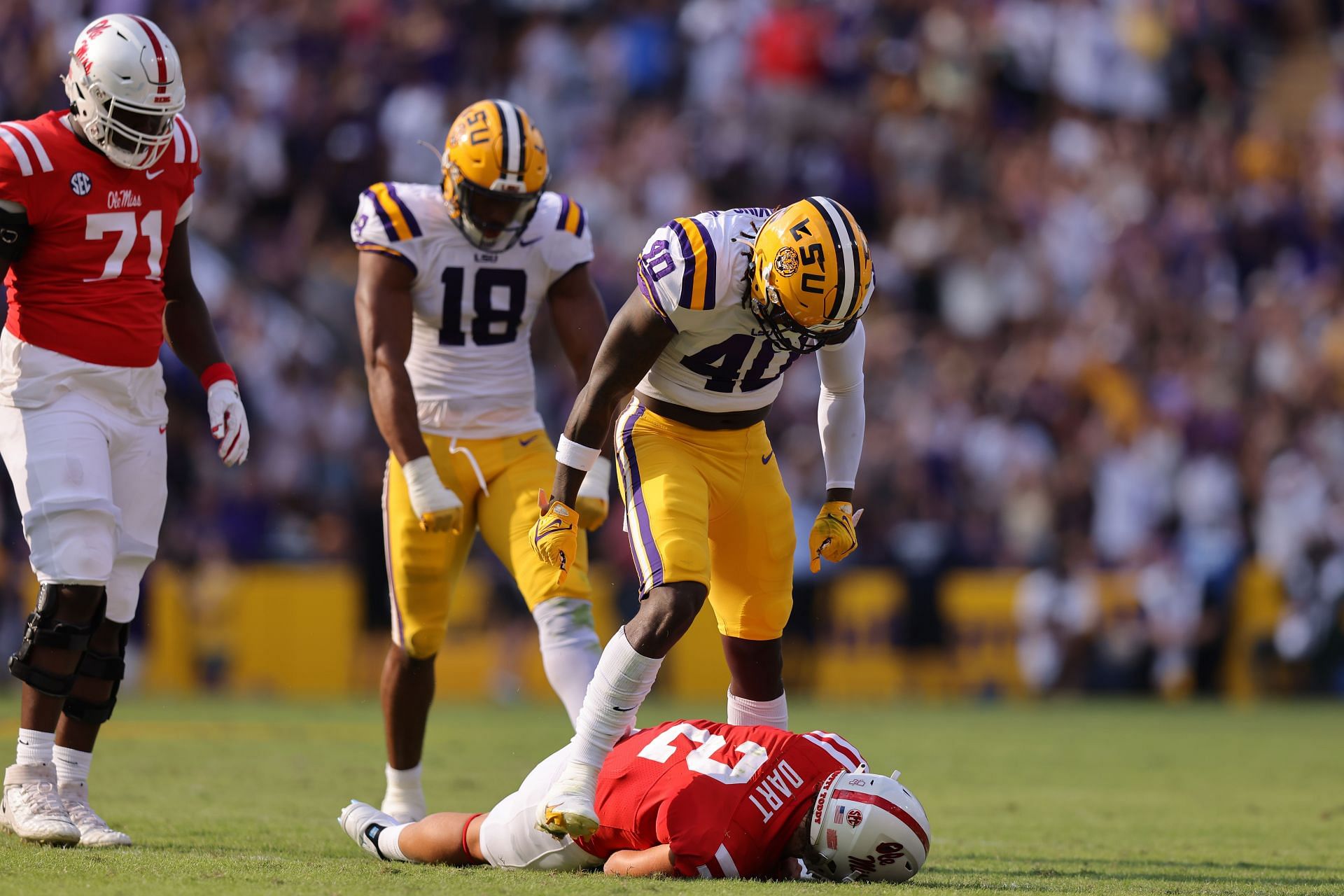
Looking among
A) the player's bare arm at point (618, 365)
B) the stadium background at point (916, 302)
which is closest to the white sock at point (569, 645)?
the player's bare arm at point (618, 365)

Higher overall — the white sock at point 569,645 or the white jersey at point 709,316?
the white jersey at point 709,316

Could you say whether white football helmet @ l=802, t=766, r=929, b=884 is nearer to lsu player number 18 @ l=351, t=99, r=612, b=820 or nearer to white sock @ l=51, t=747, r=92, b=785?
lsu player number 18 @ l=351, t=99, r=612, b=820

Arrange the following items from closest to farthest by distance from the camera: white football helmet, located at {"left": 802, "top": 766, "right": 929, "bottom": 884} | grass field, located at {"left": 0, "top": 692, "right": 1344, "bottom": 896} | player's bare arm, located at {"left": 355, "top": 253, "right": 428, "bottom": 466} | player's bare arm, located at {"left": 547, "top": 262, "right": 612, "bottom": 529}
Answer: white football helmet, located at {"left": 802, "top": 766, "right": 929, "bottom": 884} < grass field, located at {"left": 0, "top": 692, "right": 1344, "bottom": 896} < player's bare arm, located at {"left": 355, "top": 253, "right": 428, "bottom": 466} < player's bare arm, located at {"left": 547, "top": 262, "right": 612, "bottom": 529}

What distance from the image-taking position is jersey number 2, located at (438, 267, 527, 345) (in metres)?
6.28

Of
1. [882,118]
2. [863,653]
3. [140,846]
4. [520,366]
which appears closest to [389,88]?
[882,118]

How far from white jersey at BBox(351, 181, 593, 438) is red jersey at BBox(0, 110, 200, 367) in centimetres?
91

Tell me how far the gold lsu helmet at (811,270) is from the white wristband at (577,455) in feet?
2.23

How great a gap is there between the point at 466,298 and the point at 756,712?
1846 mm

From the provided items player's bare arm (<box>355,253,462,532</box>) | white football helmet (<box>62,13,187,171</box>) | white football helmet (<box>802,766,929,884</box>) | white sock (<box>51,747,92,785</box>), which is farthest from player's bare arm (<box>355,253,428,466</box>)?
white football helmet (<box>802,766,929,884</box>)

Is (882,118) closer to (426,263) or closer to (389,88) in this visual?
(389,88)

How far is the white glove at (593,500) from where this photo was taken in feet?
19.9

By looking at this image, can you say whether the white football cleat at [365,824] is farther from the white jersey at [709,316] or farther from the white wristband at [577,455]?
the white jersey at [709,316]

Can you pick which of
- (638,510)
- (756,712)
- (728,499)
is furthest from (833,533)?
(638,510)

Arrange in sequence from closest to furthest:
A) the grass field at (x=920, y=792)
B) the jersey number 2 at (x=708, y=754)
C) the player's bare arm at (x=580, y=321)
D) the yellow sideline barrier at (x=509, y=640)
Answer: the jersey number 2 at (x=708, y=754), the grass field at (x=920, y=792), the player's bare arm at (x=580, y=321), the yellow sideline barrier at (x=509, y=640)
